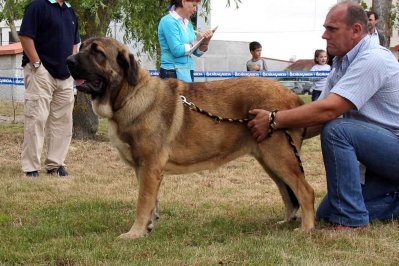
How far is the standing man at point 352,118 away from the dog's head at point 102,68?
3.68ft

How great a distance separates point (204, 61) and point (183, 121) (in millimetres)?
28994

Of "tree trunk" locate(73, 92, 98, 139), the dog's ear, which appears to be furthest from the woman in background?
"tree trunk" locate(73, 92, 98, 139)

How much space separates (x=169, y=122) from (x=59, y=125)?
3.51 m

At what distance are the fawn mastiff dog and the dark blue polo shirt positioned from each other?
110 inches

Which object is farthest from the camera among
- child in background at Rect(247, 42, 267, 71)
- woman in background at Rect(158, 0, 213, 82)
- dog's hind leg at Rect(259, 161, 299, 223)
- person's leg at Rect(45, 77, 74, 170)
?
child in background at Rect(247, 42, 267, 71)

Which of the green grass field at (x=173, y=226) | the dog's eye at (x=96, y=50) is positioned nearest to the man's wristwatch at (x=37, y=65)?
the green grass field at (x=173, y=226)

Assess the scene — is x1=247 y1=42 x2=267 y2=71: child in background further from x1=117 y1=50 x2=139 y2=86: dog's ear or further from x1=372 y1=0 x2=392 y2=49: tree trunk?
x1=117 y1=50 x2=139 y2=86: dog's ear

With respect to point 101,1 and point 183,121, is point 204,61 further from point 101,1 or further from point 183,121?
point 183,121

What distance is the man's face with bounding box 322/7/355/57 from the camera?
4.50 meters

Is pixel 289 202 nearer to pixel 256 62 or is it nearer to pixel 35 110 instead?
pixel 35 110

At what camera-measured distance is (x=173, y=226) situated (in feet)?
16.1

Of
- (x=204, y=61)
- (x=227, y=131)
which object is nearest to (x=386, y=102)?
(x=227, y=131)

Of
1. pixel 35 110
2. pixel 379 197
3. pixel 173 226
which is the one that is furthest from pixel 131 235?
pixel 35 110

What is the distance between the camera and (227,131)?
4.76m
